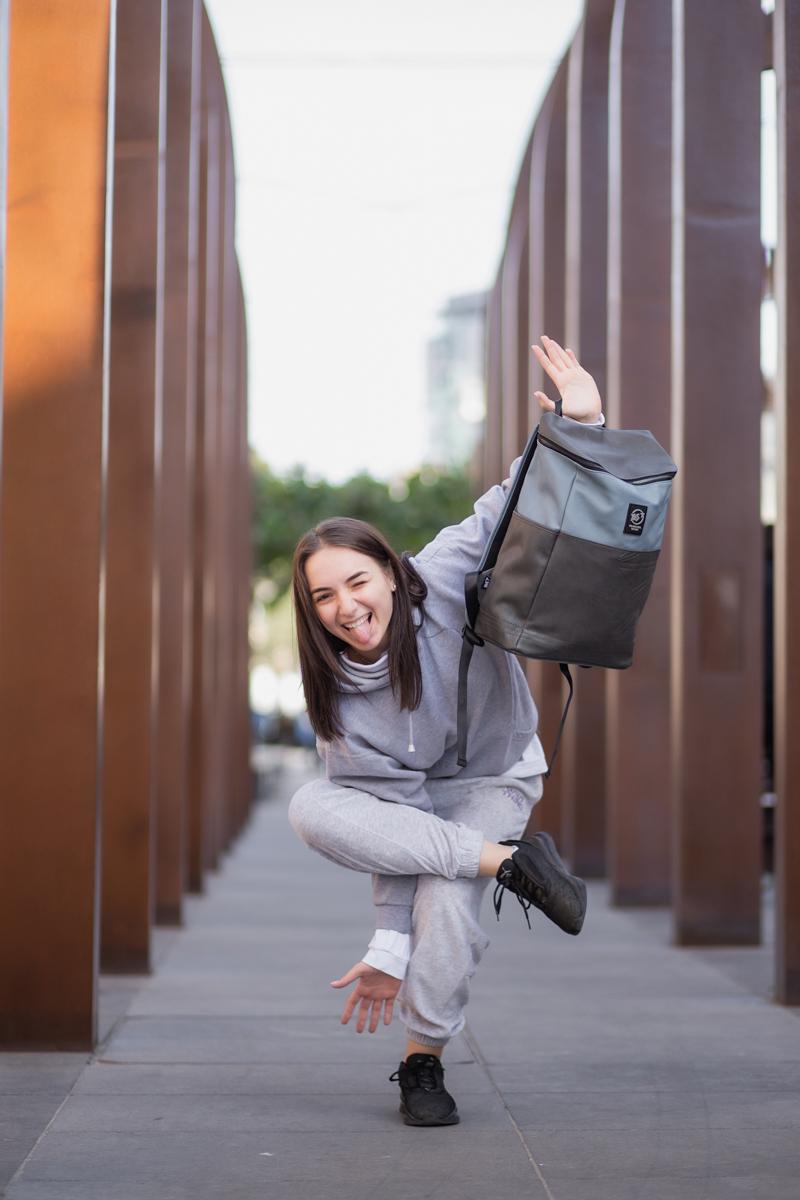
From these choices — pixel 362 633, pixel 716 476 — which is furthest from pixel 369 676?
pixel 716 476

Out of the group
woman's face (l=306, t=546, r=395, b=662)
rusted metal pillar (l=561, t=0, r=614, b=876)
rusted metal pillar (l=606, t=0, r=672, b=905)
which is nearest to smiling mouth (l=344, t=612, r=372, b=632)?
woman's face (l=306, t=546, r=395, b=662)

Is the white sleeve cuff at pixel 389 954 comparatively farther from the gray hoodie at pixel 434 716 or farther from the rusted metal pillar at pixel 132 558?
the rusted metal pillar at pixel 132 558

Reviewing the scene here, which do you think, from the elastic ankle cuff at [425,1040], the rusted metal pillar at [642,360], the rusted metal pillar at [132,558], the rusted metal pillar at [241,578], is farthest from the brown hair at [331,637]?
the rusted metal pillar at [241,578]

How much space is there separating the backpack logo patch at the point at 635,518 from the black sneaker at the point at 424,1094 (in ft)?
4.96

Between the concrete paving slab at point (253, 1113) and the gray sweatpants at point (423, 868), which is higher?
the gray sweatpants at point (423, 868)

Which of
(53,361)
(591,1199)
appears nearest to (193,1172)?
(591,1199)

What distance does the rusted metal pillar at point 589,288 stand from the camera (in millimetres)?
12578

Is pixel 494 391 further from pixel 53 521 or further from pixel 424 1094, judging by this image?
pixel 424 1094

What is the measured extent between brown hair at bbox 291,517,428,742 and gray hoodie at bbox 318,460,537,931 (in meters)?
0.04

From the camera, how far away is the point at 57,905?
5.67 metres

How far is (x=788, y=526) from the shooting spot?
6621 millimetres

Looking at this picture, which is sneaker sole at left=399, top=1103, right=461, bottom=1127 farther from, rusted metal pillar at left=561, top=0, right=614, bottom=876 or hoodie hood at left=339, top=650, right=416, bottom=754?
rusted metal pillar at left=561, top=0, right=614, bottom=876

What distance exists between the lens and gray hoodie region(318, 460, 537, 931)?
14.9 ft

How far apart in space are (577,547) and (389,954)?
1186mm
